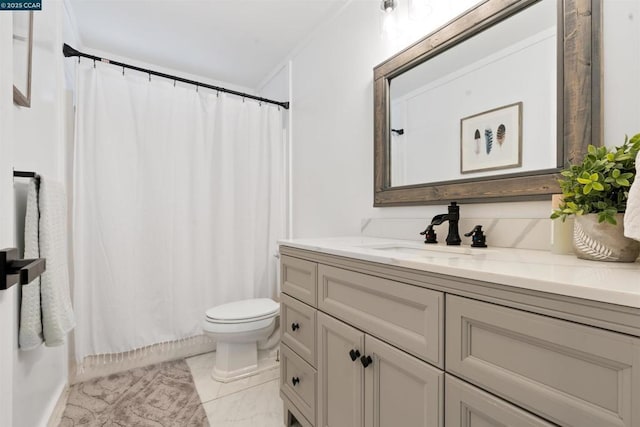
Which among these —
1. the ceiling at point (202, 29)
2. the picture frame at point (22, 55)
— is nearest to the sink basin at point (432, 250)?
the picture frame at point (22, 55)

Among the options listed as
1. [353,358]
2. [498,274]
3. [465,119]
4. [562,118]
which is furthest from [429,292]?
[465,119]

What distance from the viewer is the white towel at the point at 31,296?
1115 mm

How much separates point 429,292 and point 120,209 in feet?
6.59

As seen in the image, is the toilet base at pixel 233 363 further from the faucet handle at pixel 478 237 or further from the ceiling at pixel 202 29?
the ceiling at pixel 202 29

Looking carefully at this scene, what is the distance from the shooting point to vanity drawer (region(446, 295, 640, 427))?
1.55 feet

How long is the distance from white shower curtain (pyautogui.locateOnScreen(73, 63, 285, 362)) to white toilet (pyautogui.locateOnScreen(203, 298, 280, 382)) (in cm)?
36

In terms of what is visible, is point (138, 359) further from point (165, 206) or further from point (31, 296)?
point (31, 296)

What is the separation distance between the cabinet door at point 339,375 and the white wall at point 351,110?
2.24ft

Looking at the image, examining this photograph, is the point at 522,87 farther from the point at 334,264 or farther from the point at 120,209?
the point at 120,209

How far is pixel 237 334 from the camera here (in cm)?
186

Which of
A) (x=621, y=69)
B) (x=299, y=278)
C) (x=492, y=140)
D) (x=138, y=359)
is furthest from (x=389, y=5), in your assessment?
(x=138, y=359)

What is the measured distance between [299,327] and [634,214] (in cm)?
119

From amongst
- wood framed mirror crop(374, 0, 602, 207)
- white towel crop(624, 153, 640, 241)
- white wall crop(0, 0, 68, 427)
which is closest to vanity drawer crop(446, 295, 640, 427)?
white towel crop(624, 153, 640, 241)

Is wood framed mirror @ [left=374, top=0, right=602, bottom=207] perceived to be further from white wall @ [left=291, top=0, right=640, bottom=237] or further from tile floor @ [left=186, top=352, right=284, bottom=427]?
tile floor @ [left=186, top=352, right=284, bottom=427]
